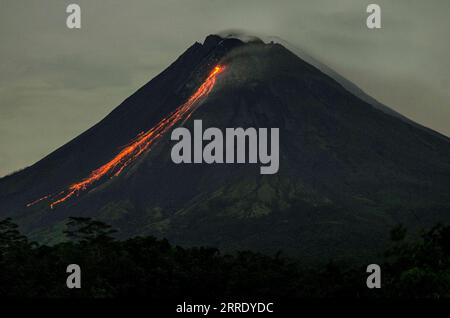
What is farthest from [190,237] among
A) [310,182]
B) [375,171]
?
[375,171]

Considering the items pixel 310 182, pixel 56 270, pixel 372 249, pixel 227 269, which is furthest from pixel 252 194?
pixel 56 270

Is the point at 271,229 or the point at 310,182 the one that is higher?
the point at 310,182

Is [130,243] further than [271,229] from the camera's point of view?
No

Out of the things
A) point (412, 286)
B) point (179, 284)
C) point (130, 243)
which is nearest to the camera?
point (412, 286)
